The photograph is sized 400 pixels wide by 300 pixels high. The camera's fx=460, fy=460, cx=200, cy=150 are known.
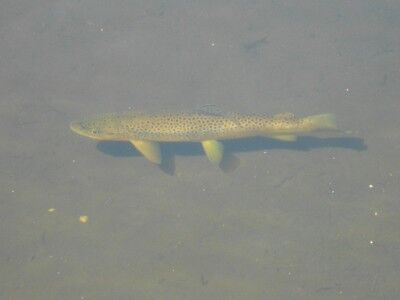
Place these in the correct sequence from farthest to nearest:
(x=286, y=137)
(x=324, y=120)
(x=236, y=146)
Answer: (x=236, y=146) < (x=286, y=137) < (x=324, y=120)

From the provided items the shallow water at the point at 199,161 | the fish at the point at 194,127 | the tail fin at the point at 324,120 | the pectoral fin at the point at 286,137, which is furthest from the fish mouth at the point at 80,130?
the tail fin at the point at 324,120

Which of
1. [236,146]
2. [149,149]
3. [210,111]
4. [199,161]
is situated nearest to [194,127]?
[210,111]

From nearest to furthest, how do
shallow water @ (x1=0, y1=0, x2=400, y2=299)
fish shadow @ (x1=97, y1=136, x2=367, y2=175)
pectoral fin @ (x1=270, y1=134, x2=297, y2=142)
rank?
shallow water @ (x1=0, y1=0, x2=400, y2=299) → pectoral fin @ (x1=270, y1=134, x2=297, y2=142) → fish shadow @ (x1=97, y1=136, x2=367, y2=175)

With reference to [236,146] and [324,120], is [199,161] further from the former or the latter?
[324,120]

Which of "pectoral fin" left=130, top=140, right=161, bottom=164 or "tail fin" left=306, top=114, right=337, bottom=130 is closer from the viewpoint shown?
"tail fin" left=306, top=114, right=337, bottom=130

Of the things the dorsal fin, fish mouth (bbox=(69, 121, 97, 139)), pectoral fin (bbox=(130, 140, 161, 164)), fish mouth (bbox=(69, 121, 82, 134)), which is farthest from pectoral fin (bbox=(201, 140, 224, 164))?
fish mouth (bbox=(69, 121, 82, 134))

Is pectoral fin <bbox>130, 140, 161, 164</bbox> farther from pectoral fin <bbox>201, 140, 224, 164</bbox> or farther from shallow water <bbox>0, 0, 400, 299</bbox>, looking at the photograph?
pectoral fin <bbox>201, 140, 224, 164</bbox>

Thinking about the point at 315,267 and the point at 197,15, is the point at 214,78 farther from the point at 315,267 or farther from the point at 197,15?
the point at 315,267
